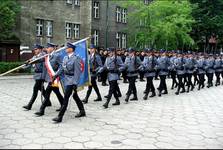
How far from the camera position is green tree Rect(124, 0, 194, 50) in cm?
3017

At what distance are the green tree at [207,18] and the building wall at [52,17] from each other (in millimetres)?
12320

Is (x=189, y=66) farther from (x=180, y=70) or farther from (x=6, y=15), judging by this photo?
(x=6, y=15)

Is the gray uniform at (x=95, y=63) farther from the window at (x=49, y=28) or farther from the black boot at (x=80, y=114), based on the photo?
the window at (x=49, y=28)

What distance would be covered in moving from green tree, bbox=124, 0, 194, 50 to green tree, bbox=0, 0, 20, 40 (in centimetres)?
1008

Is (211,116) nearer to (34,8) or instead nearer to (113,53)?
(113,53)

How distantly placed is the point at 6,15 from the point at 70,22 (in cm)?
1065

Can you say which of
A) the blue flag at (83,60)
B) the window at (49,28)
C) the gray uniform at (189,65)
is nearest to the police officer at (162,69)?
the gray uniform at (189,65)

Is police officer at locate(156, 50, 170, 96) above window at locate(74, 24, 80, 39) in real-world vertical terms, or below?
below

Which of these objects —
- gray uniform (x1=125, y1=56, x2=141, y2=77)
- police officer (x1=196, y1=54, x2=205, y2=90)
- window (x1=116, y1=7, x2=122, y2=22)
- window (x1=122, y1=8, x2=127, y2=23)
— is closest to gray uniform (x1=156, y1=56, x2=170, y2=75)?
gray uniform (x1=125, y1=56, x2=141, y2=77)

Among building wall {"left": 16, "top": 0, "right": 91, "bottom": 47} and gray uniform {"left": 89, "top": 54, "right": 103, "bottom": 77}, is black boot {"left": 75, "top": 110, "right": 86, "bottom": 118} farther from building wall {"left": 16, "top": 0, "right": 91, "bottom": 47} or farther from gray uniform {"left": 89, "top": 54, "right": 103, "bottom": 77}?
building wall {"left": 16, "top": 0, "right": 91, "bottom": 47}

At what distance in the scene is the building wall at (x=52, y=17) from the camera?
3203 centimetres

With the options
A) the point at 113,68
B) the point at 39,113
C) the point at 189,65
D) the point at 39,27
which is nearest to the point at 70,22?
the point at 39,27

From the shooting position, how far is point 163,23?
3014 cm

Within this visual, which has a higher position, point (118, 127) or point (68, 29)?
point (68, 29)
